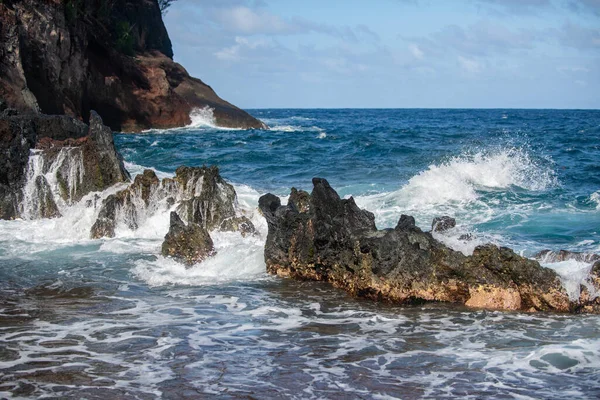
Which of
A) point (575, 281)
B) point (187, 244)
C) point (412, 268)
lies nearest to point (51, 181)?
point (187, 244)

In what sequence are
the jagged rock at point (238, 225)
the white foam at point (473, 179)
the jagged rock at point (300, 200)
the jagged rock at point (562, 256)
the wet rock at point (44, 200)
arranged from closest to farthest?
the jagged rock at point (562, 256) < the jagged rock at point (300, 200) < the jagged rock at point (238, 225) < the wet rock at point (44, 200) < the white foam at point (473, 179)

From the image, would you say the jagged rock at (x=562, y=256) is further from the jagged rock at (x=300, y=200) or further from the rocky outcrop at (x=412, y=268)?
the jagged rock at (x=300, y=200)

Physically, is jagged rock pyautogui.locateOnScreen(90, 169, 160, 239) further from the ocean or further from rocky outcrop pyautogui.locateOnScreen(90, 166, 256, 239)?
the ocean

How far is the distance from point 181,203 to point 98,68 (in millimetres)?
24363

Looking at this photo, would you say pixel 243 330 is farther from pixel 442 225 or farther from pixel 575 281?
pixel 442 225

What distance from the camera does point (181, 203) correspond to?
1256 cm

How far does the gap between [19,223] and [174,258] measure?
4.39m

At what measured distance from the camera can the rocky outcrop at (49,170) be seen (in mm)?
13742

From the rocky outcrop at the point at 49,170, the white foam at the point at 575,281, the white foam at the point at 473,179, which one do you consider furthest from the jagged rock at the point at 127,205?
the white foam at the point at 575,281

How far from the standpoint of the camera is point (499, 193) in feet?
59.1

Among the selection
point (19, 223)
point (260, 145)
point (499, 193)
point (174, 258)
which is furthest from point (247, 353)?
point (260, 145)

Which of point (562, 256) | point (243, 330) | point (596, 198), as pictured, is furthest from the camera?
point (596, 198)

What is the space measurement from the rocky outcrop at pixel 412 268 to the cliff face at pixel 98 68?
47.7 feet

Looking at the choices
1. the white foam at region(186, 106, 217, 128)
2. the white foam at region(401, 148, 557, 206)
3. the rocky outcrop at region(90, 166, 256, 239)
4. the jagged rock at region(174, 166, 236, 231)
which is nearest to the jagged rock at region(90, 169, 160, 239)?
the rocky outcrop at region(90, 166, 256, 239)
